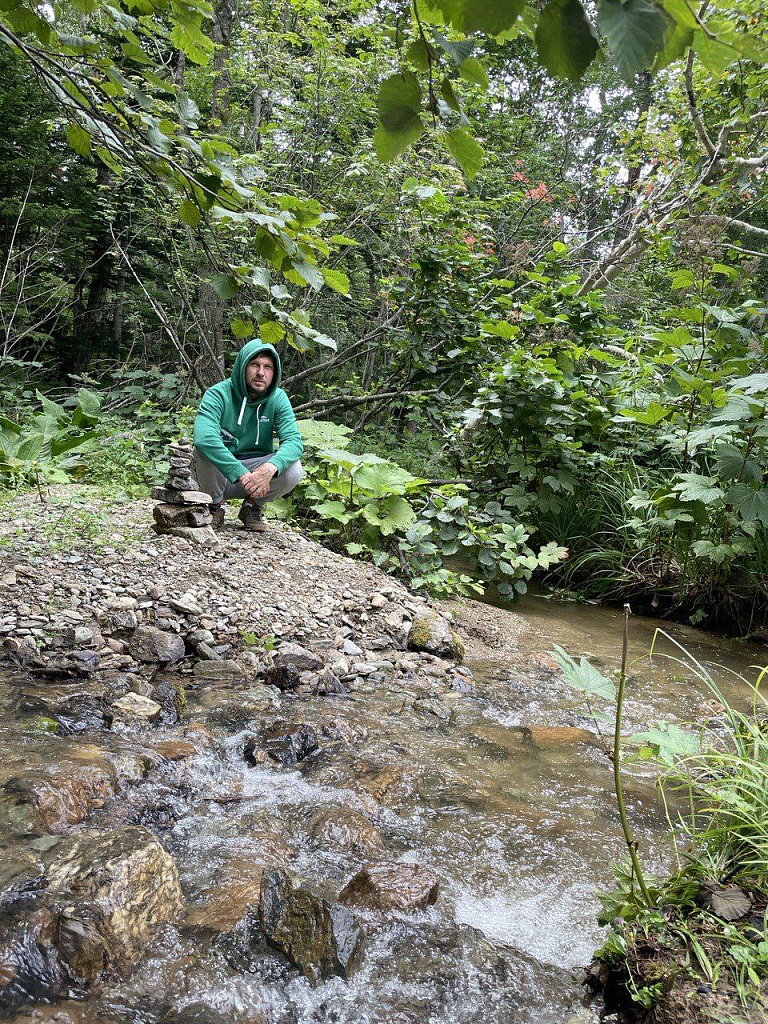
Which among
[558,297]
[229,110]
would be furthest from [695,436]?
[229,110]

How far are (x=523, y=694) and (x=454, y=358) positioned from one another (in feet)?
13.8

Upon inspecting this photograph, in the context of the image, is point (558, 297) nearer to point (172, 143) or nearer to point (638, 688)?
point (638, 688)

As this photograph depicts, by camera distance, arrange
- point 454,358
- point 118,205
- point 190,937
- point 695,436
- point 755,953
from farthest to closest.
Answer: point 118,205, point 454,358, point 695,436, point 190,937, point 755,953

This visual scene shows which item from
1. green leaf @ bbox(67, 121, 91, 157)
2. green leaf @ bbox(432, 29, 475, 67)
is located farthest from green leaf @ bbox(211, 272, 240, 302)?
green leaf @ bbox(432, 29, 475, 67)

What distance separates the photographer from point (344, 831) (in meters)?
2.37

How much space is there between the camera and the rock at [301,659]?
376cm

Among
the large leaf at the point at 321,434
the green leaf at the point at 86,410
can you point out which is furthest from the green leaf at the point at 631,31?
the green leaf at the point at 86,410

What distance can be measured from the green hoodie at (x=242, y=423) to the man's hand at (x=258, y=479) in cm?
6

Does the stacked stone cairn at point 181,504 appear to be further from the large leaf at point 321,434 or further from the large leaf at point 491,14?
the large leaf at point 491,14

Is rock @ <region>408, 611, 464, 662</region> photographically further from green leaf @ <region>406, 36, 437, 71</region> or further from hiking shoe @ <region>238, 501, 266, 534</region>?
green leaf @ <region>406, 36, 437, 71</region>

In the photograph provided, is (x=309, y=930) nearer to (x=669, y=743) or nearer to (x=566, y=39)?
(x=669, y=743)

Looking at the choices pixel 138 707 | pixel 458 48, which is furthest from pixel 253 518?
pixel 458 48

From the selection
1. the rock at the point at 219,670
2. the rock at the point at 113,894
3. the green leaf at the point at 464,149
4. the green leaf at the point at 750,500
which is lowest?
the rock at the point at 219,670

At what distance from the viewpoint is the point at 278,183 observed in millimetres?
7355
